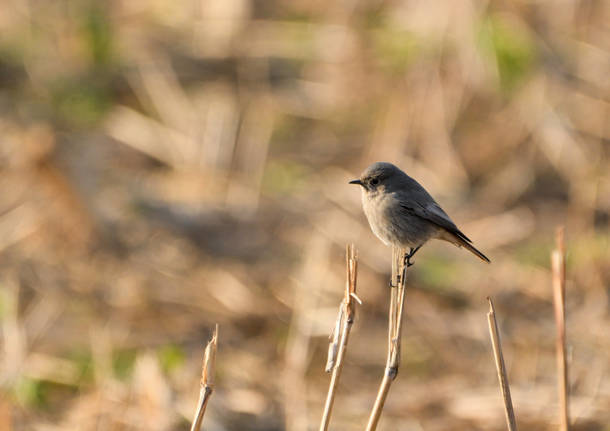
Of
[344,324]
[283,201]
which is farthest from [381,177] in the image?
[283,201]

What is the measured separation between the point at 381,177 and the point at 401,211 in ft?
0.75

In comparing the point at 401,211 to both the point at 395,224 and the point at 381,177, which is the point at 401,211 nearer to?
the point at 395,224

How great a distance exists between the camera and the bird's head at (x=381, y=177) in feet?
15.7

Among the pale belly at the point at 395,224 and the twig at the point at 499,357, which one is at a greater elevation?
the pale belly at the point at 395,224

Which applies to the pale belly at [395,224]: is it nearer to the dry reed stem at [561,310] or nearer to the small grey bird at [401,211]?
the small grey bird at [401,211]

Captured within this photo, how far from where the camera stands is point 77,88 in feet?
37.8

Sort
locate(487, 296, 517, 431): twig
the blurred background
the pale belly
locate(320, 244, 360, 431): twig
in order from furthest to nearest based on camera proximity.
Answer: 1. the blurred background
2. the pale belly
3. locate(320, 244, 360, 431): twig
4. locate(487, 296, 517, 431): twig

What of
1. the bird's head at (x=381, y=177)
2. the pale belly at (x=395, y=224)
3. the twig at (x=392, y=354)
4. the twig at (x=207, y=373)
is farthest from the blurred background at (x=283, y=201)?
the twig at (x=392, y=354)

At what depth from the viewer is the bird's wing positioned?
15.6 ft

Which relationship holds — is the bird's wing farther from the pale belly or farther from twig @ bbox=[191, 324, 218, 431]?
twig @ bbox=[191, 324, 218, 431]

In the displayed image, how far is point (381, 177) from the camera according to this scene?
4.84 m

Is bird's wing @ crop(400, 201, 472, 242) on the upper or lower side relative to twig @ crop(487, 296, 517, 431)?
upper

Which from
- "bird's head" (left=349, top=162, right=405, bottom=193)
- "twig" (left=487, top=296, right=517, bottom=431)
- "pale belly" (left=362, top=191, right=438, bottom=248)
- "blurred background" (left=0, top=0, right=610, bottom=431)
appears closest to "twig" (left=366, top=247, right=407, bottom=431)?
"twig" (left=487, top=296, right=517, bottom=431)

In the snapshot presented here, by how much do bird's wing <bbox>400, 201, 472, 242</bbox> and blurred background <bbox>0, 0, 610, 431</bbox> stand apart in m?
1.66
